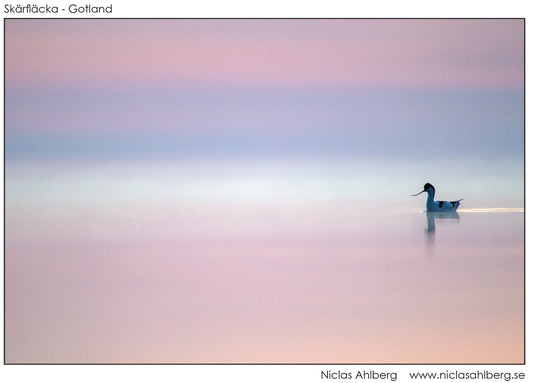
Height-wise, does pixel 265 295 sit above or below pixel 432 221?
below


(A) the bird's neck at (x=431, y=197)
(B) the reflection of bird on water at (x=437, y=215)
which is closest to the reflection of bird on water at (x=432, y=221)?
(B) the reflection of bird on water at (x=437, y=215)

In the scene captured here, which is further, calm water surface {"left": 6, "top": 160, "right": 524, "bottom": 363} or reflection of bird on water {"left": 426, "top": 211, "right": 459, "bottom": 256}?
reflection of bird on water {"left": 426, "top": 211, "right": 459, "bottom": 256}

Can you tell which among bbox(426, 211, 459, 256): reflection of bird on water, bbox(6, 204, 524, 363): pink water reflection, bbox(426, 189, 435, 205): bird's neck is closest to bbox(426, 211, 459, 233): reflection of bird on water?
bbox(426, 211, 459, 256): reflection of bird on water

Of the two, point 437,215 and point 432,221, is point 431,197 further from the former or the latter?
point 432,221

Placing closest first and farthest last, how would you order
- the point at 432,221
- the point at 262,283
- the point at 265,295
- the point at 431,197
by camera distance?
the point at 265,295, the point at 262,283, the point at 432,221, the point at 431,197

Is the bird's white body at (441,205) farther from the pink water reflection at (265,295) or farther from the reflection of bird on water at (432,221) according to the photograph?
the pink water reflection at (265,295)

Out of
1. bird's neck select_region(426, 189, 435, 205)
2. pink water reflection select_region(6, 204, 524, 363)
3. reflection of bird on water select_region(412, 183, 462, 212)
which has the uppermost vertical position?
bird's neck select_region(426, 189, 435, 205)

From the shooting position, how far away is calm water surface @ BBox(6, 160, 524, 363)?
14.0 feet

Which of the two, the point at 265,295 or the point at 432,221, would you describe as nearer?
the point at 265,295

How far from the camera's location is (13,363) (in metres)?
4.35

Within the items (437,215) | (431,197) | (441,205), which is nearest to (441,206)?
(441,205)

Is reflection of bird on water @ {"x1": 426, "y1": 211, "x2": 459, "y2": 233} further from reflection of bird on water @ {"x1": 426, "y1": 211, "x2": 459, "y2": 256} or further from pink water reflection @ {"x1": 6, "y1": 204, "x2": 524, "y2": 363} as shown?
pink water reflection @ {"x1": 6, "y1": 204, "x2": 524, "y2": 363}

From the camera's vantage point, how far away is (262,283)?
524 centimetres

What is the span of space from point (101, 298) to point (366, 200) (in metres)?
4.27
